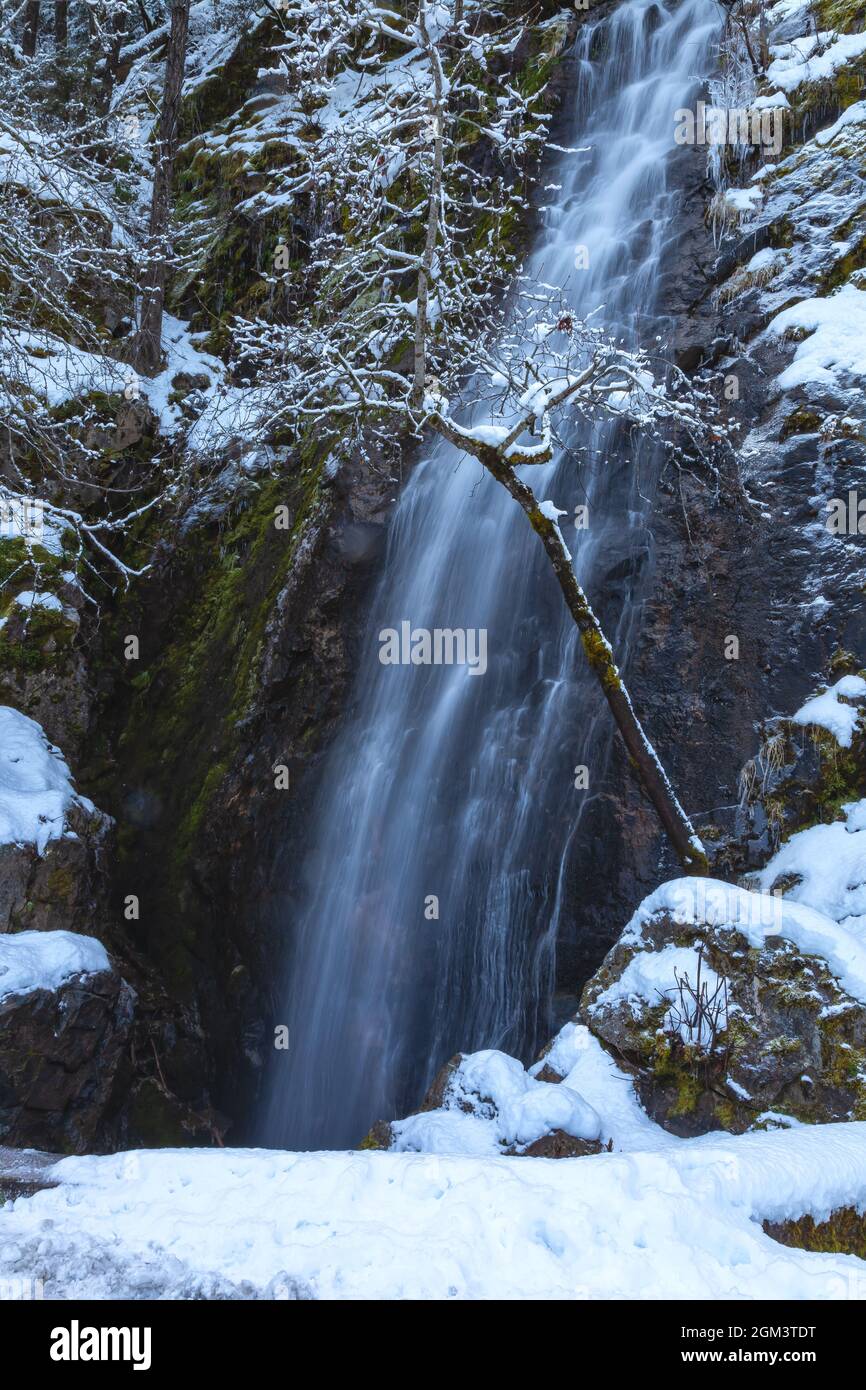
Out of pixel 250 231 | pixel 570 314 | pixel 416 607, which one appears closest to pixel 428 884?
pixel 416 607

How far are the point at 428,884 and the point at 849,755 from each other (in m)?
3.63

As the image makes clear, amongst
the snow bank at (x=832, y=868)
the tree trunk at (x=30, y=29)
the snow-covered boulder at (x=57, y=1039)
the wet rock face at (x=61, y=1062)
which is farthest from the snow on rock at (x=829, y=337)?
the tree trunk at (x=30, y=29)

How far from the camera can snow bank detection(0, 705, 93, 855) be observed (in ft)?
27.1

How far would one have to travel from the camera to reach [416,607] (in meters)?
9.38

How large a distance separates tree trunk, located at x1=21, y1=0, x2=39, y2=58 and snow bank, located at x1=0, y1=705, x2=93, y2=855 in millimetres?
14699

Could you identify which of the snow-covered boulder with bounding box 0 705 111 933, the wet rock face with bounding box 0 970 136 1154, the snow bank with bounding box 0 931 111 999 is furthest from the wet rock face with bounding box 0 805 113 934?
the wet rock face with bounding box 0 970 136 1154

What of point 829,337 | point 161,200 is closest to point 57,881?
point 829,337

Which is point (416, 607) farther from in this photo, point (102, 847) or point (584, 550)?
point (102, 847)

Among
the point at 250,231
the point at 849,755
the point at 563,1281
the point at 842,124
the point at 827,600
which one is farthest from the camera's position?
the point at 250,231

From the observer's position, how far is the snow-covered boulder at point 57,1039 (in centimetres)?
716

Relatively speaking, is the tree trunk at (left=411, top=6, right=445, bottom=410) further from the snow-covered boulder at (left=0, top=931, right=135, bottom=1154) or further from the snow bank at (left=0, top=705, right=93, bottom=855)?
the snow-covered boulder at (left=0, top=931, right=135, bottom=1154)

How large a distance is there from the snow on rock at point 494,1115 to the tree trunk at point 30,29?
19.6 m

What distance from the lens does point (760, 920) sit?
5465 mm

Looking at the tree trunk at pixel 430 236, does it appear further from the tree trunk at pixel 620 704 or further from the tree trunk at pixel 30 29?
the tree trunk at pixel 30 29
